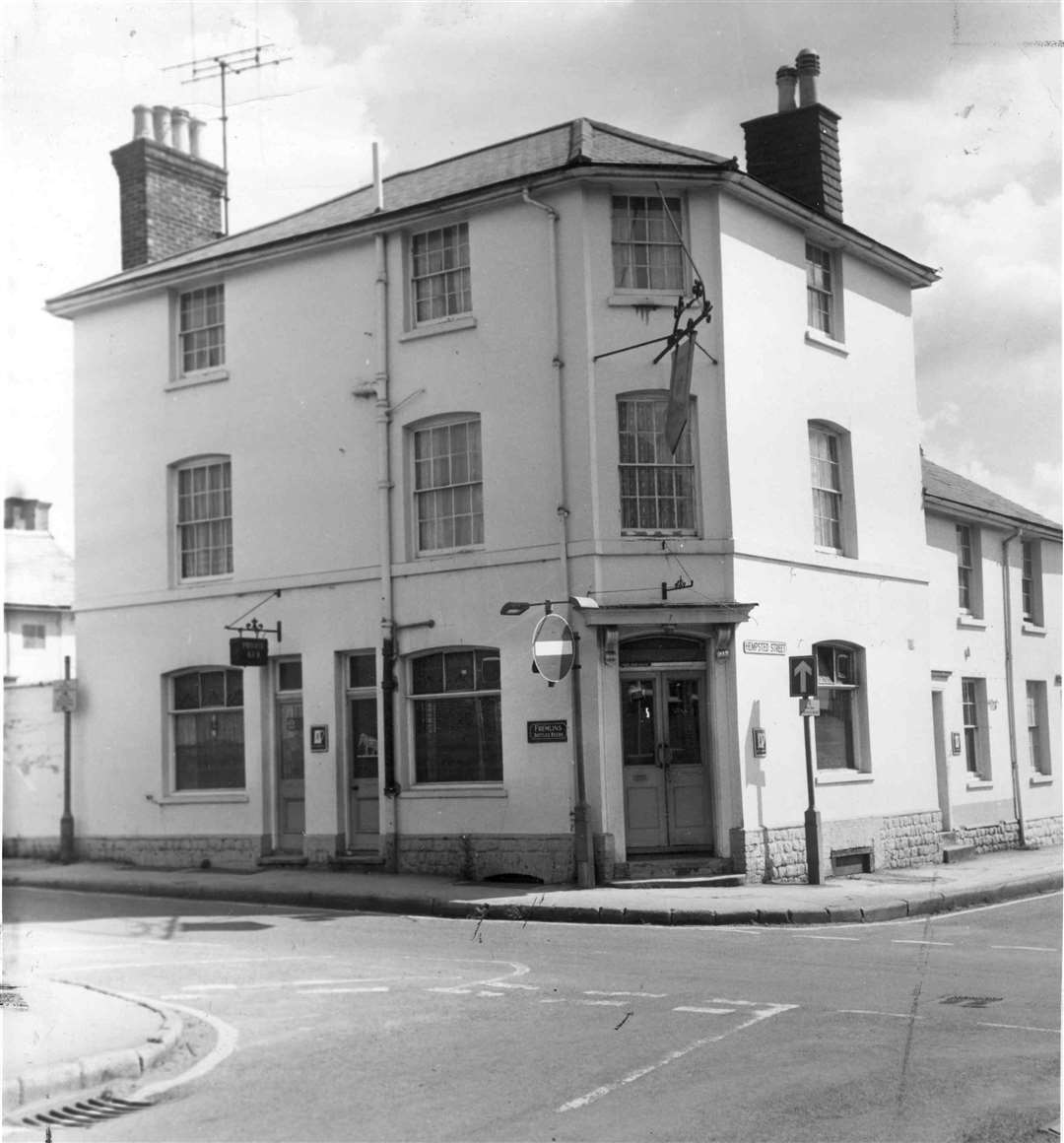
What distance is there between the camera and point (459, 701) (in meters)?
19.0

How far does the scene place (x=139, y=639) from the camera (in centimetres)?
2156

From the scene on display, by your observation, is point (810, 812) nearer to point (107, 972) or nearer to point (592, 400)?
point (592, 400)

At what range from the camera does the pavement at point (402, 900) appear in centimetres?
843

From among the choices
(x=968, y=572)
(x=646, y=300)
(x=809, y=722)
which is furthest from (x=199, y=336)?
(x=968, y=572)

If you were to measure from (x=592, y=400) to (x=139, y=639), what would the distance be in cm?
825

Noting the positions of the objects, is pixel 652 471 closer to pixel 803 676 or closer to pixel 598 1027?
pixel 803 676

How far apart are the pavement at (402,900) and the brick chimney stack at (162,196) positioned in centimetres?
1002

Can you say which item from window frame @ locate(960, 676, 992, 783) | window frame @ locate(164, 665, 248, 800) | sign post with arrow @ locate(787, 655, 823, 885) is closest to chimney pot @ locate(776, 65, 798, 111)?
sign post with arrow @ locate(787, 655, 823, 885)

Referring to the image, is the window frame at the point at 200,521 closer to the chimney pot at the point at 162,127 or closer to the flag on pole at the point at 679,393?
the chimney pot at the point at 162,127

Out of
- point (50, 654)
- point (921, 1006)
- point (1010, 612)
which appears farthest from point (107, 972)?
point (1010, 612)

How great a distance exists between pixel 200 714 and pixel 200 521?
9.53ft

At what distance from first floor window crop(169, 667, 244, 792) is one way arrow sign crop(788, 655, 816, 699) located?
8211 millimetres

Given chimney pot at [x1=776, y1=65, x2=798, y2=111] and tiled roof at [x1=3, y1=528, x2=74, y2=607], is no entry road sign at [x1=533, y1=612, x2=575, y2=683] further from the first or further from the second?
tiled roof at [x1=3, y1=528, x2=74, y2=607]

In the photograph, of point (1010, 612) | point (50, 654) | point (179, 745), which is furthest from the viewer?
point (50, 654)
